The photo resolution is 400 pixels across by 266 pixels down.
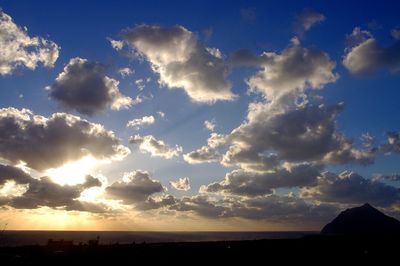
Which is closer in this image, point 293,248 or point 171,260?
point 171,260

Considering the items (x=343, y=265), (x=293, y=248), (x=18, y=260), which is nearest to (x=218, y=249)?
(x=293, y=248)

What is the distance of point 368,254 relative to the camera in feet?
→ 232

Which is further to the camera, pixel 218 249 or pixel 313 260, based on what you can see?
pixel 218 249

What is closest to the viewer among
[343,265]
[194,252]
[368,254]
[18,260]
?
[18,260]

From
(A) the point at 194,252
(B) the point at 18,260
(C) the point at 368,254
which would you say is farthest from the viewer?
(A) the point at 194,252

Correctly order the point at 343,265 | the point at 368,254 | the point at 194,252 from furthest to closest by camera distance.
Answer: the point at 194,252
the point at 368,254
the point at 343,265

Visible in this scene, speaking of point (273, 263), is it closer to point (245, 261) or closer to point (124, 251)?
point (245, 261)

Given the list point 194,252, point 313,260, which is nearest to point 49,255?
point 194,252

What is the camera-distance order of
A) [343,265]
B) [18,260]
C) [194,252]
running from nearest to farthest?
[18,260]
[343,265]
[194,252]

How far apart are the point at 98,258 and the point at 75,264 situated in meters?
6.33

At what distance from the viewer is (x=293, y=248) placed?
80312mm

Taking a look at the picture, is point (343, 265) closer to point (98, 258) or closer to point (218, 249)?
point (218, 249)

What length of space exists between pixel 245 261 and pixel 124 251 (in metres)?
24.0

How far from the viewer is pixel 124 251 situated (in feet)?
251
